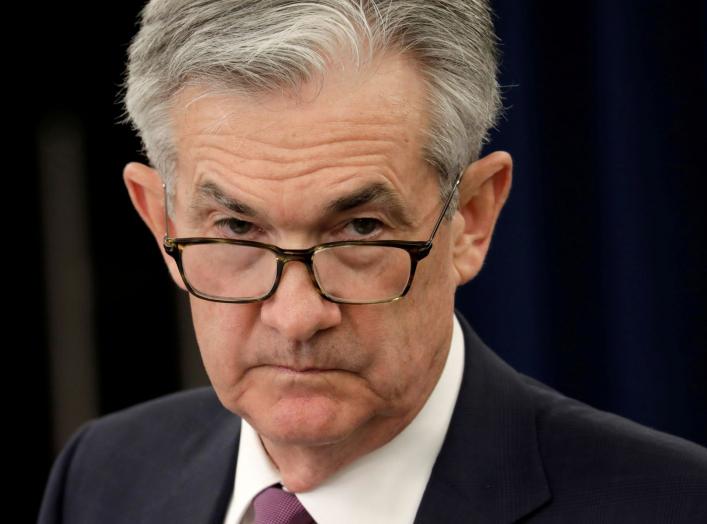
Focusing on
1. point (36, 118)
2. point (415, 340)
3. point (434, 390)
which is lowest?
point (434, 390)

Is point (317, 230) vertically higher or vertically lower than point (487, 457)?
higher

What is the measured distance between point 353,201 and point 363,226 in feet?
→ 0.21

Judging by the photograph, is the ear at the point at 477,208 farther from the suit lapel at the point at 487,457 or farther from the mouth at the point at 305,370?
the mouth at the point at 305,370

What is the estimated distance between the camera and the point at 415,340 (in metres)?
1.75

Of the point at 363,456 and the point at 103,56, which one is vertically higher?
the point at 103,56

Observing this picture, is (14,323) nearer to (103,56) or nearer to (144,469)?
(103,56)

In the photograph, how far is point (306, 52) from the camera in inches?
64.9

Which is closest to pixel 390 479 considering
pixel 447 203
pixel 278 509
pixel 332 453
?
pixel 332 453

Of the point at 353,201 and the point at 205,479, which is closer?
the point at 353,201

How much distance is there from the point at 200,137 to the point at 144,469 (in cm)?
84

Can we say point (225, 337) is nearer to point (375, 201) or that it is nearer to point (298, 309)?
point (298, 309)

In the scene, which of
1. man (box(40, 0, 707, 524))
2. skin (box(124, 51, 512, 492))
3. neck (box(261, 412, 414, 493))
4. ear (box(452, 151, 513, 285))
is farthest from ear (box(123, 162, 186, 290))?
ear (box(452, 151, 513, 285))

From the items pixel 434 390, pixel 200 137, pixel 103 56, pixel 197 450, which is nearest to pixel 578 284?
pixel 434 390

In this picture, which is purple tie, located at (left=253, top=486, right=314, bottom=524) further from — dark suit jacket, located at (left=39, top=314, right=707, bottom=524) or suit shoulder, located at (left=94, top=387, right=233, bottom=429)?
suit shoulder, located at (left=94, top=387, right=233, bottom=429)
